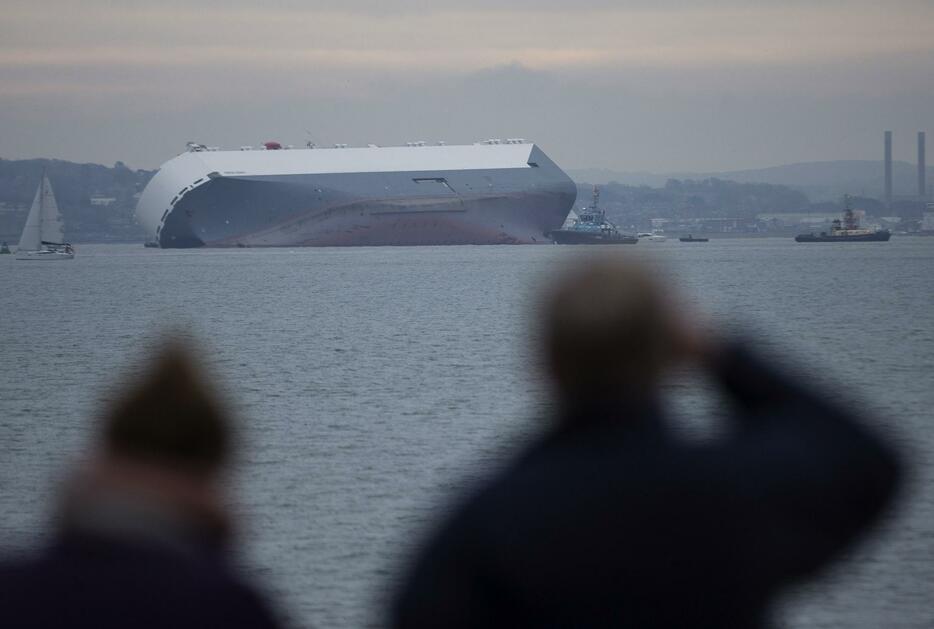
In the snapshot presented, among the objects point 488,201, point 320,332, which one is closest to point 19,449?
point 320,332

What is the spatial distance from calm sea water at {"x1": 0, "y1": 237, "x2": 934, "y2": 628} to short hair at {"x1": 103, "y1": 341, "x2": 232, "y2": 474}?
241mm

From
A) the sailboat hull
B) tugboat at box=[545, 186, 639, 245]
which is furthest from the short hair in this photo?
tugboat at box=[545, 186, 639, 245]

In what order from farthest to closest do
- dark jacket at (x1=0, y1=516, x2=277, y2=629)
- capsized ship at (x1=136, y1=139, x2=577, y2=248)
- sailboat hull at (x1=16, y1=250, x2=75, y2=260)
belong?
capsized ship at (x1=136, y1=139, x2=577, y2=248)
sailboat hull at (x1=16, y1=250, x2=75, y2=260)
dark jacket at (x1=0, y1=516, x2=277, y2=629)

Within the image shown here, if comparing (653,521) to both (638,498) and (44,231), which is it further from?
(44,231)

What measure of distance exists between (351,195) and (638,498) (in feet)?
259

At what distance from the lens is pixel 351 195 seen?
7981 centimetres

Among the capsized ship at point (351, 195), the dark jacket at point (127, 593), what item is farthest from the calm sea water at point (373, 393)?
the capsized ship at point (351, 195)

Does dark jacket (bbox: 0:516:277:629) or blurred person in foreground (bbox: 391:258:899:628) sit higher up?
blurred person in foreground (bbox: 391:258:899:628)

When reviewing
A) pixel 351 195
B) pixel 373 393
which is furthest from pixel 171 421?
pixel 351 195

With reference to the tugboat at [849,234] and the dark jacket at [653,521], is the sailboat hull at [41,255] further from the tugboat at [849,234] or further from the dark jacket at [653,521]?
the dark jacket at [653,521]

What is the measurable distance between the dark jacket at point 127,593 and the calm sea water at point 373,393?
1.41 ft

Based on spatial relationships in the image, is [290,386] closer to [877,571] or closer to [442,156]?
[877,571]

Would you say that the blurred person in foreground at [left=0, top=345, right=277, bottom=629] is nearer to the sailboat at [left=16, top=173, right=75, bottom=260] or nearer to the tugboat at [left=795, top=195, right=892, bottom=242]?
the sailboat at [left=16, top=173, right=75, bottom=260]

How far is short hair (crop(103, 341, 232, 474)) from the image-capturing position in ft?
4.54
